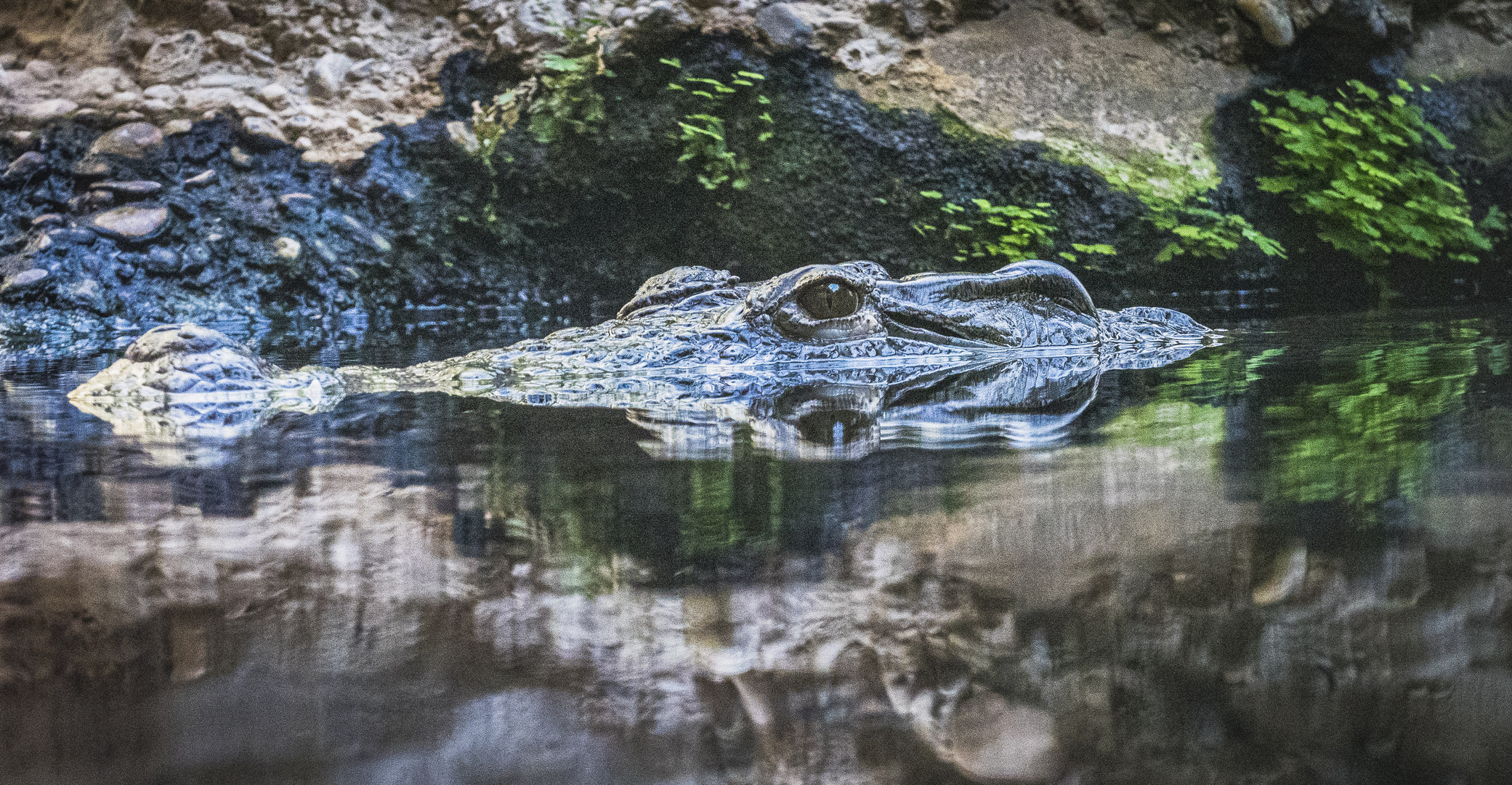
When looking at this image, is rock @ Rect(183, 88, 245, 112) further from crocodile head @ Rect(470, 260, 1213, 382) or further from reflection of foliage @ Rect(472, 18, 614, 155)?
crocodile head @ Rect(470, 260, 1213, 382)

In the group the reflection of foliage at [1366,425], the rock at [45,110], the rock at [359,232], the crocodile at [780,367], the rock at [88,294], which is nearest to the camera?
the reflection of foliage at [1366,425]

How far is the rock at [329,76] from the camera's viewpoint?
736 cm

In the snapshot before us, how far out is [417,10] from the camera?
7645 millimetres

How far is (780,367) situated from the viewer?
3.70 meters

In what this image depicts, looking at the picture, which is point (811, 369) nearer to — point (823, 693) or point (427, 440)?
point (427, 440)

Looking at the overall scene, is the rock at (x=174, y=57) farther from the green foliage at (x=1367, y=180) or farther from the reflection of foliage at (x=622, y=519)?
the green foliage at (x=1367, y=180)

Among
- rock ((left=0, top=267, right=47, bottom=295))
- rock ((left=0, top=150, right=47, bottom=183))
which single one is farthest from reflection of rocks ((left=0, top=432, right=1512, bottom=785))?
rock ((left=0, top=150, right=47, bottom=183))

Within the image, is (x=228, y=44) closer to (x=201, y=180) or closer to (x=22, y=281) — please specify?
(x=201, y=180)

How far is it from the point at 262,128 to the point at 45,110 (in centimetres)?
144

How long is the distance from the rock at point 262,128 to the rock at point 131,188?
2.26ft

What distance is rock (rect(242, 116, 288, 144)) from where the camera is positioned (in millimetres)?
7086

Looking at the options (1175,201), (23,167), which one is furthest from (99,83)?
(1175,201)

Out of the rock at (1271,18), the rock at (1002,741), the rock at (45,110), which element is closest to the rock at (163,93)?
the rock at (45,110)

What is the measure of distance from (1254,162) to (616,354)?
19.1ft
